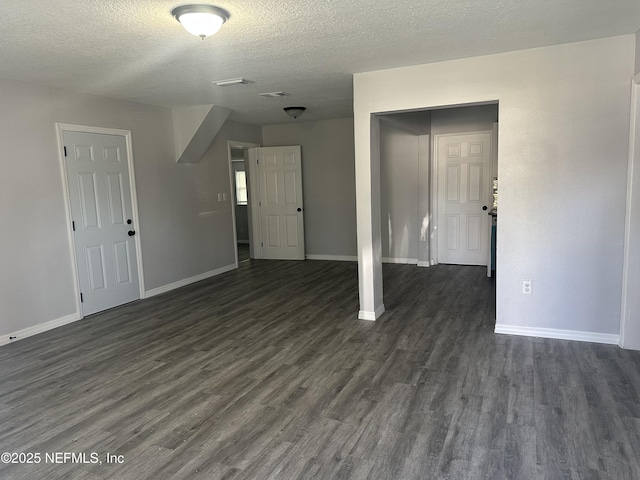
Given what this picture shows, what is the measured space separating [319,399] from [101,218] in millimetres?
3488

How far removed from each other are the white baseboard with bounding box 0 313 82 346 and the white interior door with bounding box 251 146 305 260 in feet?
12.6

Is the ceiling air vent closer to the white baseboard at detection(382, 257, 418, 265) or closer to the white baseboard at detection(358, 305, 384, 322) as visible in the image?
the white baseboard at detection(358, 305, 384, 322)

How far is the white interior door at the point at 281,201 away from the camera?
25.1 feet

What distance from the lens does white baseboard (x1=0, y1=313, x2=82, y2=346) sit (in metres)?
3.95

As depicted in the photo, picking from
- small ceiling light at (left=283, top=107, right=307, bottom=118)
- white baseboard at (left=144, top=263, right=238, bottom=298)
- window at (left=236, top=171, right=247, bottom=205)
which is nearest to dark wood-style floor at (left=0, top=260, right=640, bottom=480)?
white baseboard at (left=144, top=263, right=238, bottom=298)

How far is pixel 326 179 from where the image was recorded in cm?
761

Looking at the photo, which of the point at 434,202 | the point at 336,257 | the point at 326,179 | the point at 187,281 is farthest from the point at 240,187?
the point at 434,202

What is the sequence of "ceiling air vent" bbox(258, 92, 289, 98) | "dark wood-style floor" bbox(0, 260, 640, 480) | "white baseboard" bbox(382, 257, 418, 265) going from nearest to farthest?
"dark wood-style floor" bbox(0, 260, 640, 480)
"ceiling air vent" bbox(258, 92, 289, 98)
"white baseboard" bbox(382, 257, 418, 265)

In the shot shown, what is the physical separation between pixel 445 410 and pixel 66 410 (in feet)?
7.89

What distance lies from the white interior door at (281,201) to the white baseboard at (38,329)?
3851 millimetres

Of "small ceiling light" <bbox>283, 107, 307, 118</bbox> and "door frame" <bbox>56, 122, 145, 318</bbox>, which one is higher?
"small ceiling light" <bbox>283, 107, 307, 118</bbox>

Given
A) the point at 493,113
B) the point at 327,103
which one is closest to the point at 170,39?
the point at 327,103

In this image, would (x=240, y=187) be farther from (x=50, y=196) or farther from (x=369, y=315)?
(x=369, y=315)

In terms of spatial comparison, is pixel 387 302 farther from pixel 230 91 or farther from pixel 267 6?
pixel 267 6
